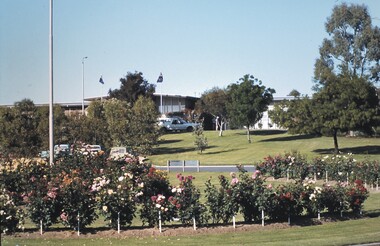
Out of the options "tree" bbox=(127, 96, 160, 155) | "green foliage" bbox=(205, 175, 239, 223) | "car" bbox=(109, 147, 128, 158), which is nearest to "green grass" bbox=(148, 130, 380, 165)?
"tree" bbox=(127, 96, 160, 155)

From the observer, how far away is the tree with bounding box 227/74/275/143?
60.8 m

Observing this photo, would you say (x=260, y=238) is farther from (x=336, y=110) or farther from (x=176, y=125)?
(x=176, y=125)

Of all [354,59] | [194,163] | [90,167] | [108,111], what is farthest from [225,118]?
[90,167]

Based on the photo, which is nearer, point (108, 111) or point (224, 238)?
point (224, 238)

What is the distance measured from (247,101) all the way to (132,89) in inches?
714

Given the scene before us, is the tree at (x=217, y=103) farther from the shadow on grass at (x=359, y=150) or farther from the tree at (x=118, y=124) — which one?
the tree at (x=118, y=124)

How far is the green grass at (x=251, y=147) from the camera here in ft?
161

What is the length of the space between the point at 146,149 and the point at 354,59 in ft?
96.8

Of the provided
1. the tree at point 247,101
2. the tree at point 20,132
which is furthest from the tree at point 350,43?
the tree at point 20,132

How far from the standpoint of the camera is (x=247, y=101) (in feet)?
200

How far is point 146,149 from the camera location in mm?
46812

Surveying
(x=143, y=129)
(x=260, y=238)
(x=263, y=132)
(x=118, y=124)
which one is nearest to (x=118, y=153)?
(x=260, y=238)

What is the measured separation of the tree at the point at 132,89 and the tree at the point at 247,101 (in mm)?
14782

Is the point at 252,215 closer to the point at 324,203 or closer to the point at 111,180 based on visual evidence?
the point at 324,203
